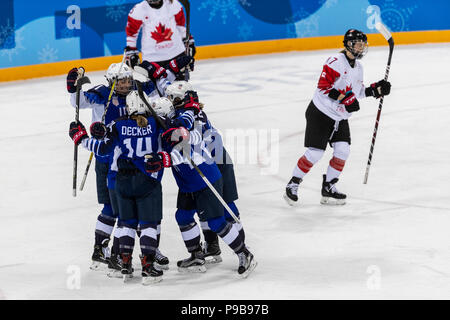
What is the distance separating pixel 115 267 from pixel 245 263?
0.74 metres

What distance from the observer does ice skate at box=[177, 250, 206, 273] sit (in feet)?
16.3

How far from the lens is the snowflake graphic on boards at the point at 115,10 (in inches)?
474

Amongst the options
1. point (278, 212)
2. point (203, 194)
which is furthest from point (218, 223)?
point (278, 212)

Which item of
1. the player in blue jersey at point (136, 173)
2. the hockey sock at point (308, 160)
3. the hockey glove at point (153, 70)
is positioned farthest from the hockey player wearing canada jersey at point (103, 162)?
the hockey sock at point (308, 160)

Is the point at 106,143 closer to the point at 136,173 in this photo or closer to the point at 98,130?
the point at 98,130

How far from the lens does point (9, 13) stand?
36.7 ft

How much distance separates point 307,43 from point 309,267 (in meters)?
9.22

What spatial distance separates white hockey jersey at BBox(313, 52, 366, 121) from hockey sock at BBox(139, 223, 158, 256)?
199cm

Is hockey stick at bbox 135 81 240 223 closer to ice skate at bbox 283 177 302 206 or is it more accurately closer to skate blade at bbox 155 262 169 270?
skate blade at bbox 155 262 169 270

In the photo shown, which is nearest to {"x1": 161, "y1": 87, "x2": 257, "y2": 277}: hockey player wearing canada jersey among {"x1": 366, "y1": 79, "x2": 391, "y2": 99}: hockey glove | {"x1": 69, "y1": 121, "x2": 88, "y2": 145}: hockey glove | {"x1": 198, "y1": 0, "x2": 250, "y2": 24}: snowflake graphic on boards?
{"x1": 69, "y1": 121, "x2": 88, "y2": 145}: hockey glove

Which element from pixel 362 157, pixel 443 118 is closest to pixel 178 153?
pixel 362 157

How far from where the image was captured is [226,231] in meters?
4.77

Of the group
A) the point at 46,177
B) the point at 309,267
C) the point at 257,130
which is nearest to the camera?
the point at 309,267
